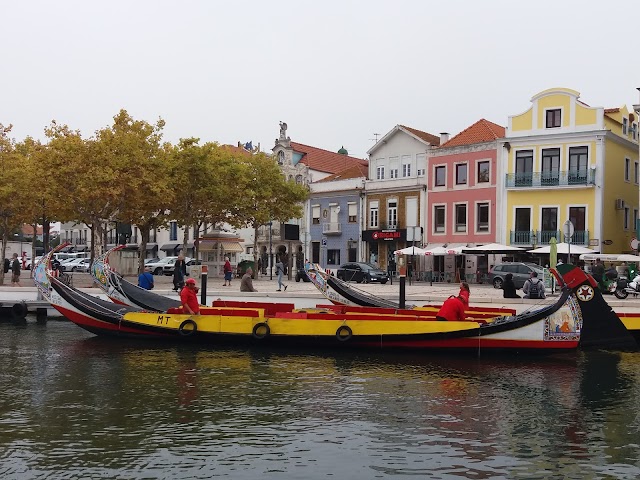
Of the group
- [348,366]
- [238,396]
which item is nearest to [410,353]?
[348,366]

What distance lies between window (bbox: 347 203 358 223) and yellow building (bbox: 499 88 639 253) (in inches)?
518

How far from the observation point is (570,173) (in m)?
45.0

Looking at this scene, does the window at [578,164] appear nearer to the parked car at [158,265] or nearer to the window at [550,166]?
the window at [550,166]

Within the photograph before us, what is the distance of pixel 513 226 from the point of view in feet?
156

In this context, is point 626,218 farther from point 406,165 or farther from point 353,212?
point 353,212

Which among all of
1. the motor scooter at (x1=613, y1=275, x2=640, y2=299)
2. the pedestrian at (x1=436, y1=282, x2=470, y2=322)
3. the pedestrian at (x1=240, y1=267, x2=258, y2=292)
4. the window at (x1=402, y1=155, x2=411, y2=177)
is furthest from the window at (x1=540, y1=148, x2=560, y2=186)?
the pedestrian at (x1=436, y1=282, x2=470, y2=322)

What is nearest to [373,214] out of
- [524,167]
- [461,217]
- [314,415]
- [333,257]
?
[333,257]

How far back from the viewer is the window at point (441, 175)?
5134 cm

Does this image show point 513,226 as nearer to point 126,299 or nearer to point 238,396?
point 126,299

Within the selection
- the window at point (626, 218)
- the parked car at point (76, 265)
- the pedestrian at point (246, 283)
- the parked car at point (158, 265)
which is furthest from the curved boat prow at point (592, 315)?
the parked car at point (76, 265)

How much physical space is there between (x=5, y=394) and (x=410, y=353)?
31.1 feet

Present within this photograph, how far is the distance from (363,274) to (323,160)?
77.2ft

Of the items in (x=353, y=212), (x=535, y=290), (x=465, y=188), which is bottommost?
(x=535, y=290)

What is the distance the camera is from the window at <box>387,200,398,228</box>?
5447cm
